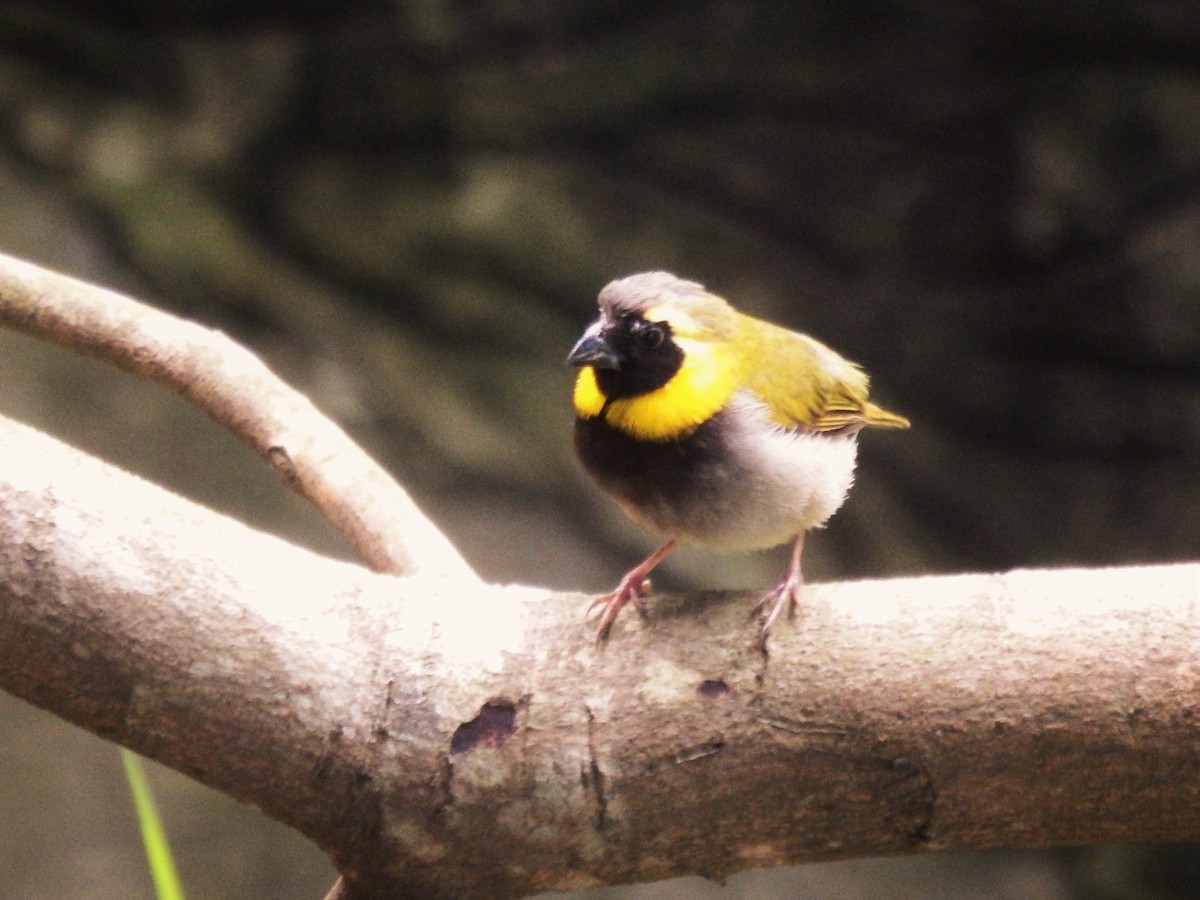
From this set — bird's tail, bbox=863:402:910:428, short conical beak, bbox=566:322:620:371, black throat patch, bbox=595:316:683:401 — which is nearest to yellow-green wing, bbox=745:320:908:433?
bird's tail, bbox=863:402:910:428

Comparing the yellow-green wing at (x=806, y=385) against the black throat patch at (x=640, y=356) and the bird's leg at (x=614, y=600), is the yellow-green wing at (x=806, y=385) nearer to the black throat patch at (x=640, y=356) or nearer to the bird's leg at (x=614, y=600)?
the black throat patch at (x=640, y=356)

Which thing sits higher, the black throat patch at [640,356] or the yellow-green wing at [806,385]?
the yellow-green wing at [806,385]

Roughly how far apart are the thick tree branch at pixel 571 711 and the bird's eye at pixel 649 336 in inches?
24.3

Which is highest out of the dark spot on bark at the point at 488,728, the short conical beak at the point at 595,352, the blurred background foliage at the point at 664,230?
the blurred background foliage at the point at 664,230

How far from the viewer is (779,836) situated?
1.87 metres

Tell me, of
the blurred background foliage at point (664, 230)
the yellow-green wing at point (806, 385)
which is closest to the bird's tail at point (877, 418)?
Answer: the yellow-green wing at point (806, 385)

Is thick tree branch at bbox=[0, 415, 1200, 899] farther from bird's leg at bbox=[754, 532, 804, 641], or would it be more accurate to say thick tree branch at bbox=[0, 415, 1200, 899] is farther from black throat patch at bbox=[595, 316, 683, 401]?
black throat patch at bbox=[595, 316, 683, 401]

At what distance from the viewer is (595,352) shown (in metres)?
2.20

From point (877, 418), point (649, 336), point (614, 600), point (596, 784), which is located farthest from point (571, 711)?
point (877, 418)

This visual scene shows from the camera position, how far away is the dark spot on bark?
6.07 feet

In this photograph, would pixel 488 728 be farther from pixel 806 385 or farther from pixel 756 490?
pixel 806 385

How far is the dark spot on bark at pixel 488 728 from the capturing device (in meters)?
1.85

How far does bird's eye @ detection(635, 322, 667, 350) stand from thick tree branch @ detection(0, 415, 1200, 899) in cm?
62

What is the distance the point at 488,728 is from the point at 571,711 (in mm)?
132
